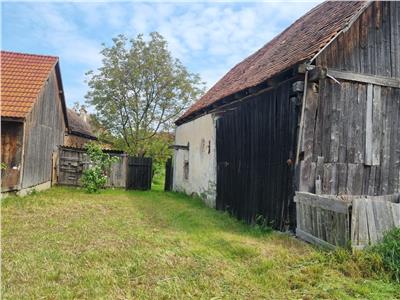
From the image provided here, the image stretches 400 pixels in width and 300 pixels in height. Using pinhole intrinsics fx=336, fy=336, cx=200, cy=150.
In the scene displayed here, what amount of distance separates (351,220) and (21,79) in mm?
12279

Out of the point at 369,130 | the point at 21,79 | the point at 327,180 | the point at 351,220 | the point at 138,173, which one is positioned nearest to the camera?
the point at 351,220

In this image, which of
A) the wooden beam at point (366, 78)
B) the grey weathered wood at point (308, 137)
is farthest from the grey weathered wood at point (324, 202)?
the wooden beam at point (366, 78)

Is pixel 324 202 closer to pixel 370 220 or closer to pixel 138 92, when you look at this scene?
pixel 370 220

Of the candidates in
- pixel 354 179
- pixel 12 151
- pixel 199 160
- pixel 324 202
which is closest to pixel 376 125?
pixel 354 179

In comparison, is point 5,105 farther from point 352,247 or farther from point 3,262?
point 352,247

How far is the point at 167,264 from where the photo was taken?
5.02 meters

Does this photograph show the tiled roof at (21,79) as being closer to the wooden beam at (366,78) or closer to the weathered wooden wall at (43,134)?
the weathered wooden wall at (43,134)

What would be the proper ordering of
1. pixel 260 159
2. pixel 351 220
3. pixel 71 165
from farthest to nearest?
pixel 71 165 < pixel 260 159 < pixel 351 220

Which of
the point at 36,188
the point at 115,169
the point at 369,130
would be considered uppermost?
the point at 369,130

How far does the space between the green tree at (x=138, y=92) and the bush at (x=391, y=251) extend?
18389 mm

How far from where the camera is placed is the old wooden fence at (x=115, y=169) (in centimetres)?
1642

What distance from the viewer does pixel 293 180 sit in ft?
22.6

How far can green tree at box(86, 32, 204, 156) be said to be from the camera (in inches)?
875

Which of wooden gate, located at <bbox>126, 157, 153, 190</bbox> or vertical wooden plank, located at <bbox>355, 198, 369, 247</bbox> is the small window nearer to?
wooden gate, located at <bbox>126, 157, 153, 190</bbox>
